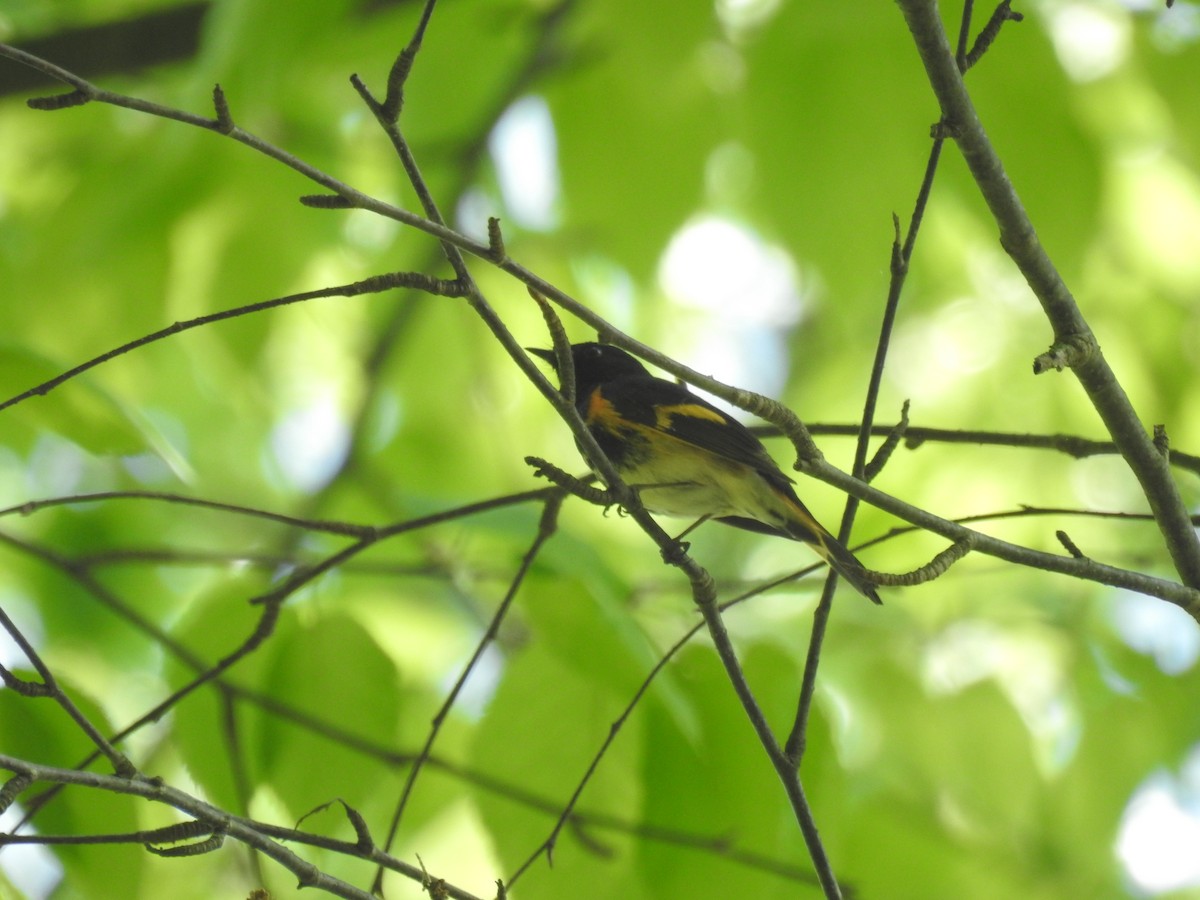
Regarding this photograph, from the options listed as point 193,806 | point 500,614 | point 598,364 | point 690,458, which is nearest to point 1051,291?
point 500,614

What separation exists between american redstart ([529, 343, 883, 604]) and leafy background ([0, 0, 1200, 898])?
0.30m

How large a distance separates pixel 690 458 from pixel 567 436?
2008 millimetres

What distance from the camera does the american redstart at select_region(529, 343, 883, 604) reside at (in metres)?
2.87

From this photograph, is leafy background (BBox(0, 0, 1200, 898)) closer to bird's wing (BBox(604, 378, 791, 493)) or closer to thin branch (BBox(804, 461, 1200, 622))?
bird's wing (BBox(604, 378, 791, 493))

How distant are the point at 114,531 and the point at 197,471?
113cm

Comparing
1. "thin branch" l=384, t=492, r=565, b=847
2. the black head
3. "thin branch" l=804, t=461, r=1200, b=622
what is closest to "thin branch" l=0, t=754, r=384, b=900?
"thin branch" l=384, t=492, r=565, b=847

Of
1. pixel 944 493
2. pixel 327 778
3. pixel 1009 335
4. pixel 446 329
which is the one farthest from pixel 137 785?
pixel 1009 335

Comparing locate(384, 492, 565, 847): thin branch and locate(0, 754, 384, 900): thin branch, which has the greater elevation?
locate(384, 492, 565, 847): thin branch

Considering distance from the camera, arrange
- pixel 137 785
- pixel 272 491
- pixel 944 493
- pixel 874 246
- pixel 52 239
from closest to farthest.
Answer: pixel 137 785
pixel 874 246
pixel 52 239
pixel 944 493
pixel 272 491

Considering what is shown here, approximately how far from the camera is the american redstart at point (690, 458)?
287 centimetres

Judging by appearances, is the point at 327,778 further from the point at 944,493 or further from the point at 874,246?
the point at 944,493

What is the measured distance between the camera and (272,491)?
466 cm

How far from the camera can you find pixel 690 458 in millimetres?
3008

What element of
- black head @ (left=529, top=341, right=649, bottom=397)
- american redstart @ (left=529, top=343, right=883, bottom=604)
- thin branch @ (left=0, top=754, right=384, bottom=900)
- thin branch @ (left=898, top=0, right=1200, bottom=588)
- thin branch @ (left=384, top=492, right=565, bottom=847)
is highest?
black head @ (left=529, top=341, right=649, bottom=397)
